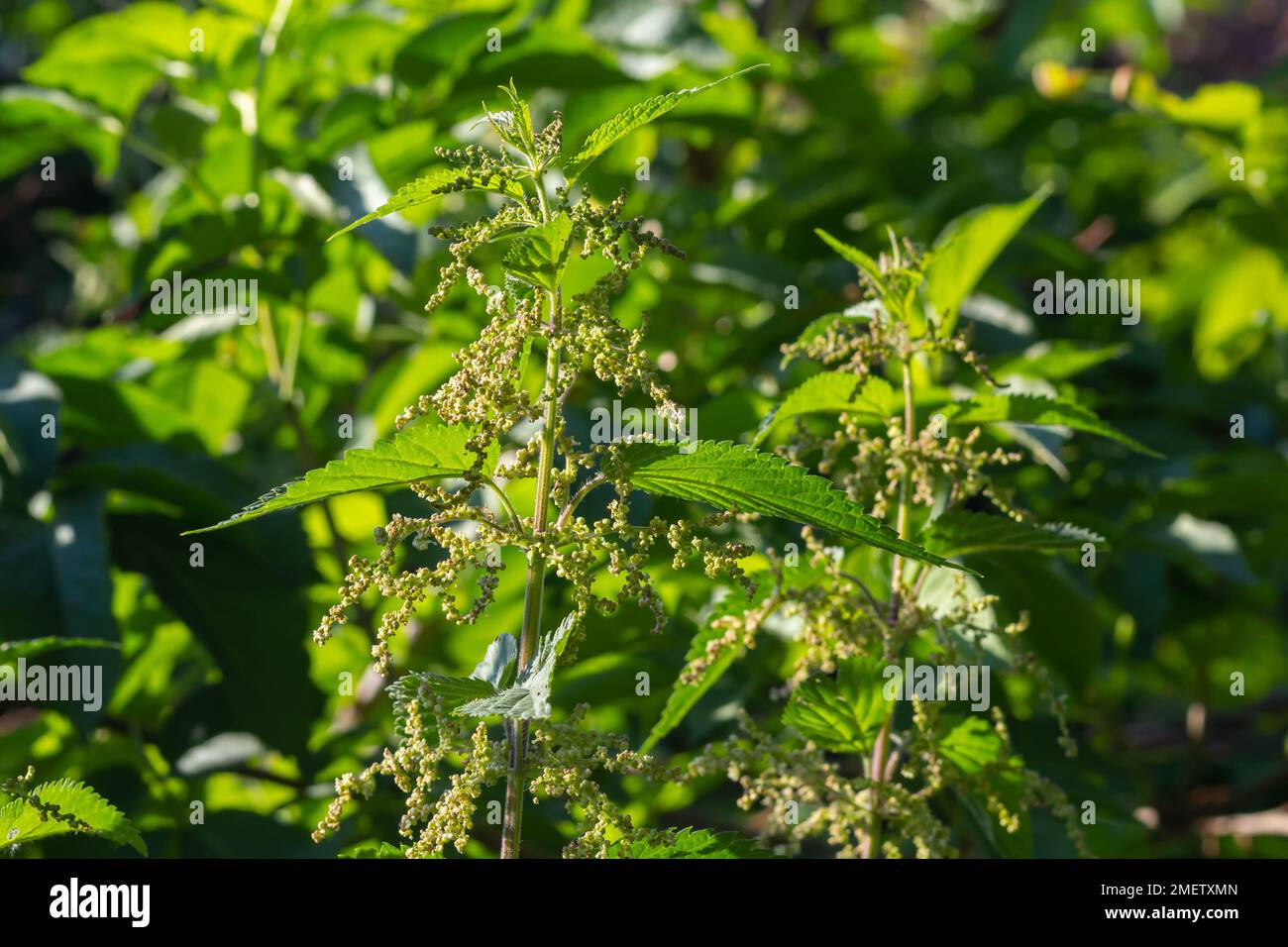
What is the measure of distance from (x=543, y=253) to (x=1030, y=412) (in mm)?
549

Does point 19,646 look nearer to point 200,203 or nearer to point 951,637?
point 951,637

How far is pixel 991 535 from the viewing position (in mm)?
1181

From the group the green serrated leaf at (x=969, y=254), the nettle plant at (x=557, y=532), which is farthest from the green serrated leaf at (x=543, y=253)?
the green serrated leaf at (x=969, y=254)

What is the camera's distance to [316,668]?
195 centimetres

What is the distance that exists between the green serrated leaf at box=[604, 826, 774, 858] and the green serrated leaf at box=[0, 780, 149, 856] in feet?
1.22

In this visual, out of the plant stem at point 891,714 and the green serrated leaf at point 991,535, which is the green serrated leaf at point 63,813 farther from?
the green serrated leaf at point 991,535

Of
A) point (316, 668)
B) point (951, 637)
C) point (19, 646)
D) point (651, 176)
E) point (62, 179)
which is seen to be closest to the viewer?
point (19, 646)

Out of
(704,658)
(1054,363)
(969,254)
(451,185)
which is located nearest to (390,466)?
(451,185)

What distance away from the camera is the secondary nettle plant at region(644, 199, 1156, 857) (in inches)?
45.5

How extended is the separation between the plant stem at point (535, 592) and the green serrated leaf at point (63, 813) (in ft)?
0.95

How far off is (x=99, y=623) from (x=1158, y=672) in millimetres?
1935

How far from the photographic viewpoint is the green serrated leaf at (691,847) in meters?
1.01

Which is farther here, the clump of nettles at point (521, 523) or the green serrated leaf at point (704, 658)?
the green serrated leaf at point (704, 658)
